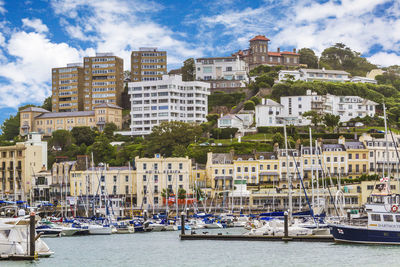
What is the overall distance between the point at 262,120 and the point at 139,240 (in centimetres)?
6725

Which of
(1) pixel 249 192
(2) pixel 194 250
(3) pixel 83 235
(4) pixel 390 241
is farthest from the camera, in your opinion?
(1) pixel 249 192

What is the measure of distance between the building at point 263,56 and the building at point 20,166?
74.2 m

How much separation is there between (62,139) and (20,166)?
21621 mm

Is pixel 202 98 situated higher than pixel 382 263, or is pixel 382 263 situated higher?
pixel 202 98

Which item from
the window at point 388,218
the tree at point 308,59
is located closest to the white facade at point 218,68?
the tree at point 308,59

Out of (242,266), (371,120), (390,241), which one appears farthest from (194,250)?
(371,120)

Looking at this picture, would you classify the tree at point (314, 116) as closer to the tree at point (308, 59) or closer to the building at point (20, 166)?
the building at point (20, 166)

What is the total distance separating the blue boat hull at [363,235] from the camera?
5538 centimetres

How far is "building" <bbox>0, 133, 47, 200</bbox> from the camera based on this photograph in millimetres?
116438

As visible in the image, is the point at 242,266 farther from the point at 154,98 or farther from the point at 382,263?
the point at 154,98

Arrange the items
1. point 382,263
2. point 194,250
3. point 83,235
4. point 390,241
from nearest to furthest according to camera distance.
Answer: point 382,263
point 390,241
point 194,250
point 83,235

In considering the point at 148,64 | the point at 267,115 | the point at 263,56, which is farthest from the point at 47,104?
the point at 267,115

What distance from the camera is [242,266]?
52.0m

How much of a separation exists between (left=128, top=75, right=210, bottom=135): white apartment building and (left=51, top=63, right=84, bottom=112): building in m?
22.1
